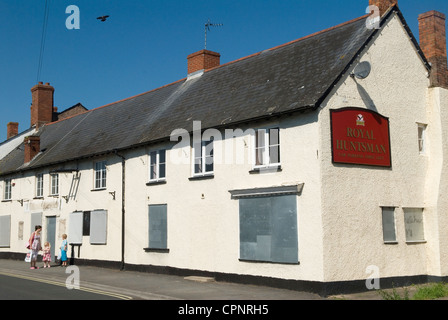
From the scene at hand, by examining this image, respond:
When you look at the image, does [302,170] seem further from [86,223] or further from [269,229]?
[86,223]

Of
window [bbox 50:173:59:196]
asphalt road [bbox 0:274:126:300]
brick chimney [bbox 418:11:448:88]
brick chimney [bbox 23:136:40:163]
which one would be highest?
brick chimney [bbox 418:11:448:88]

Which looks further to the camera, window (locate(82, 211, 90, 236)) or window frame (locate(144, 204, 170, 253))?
window (locate(82, 211, 90, 236))

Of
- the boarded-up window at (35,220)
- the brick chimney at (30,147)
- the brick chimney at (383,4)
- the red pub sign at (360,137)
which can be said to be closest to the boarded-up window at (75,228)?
the boarded-up window at (35,220)

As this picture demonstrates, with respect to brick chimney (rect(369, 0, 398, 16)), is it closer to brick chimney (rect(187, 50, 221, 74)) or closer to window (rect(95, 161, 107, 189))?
brick chimney (rect(187, 50, 221, 74))

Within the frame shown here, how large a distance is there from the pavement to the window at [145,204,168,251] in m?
1.16

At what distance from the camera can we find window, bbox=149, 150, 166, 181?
2094cm

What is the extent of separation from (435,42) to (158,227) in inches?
490

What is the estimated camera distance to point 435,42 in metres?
19.0

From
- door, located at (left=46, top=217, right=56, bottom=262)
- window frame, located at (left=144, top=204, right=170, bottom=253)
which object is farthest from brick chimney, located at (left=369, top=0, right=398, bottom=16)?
door, located at (left=46, top=217, right=56, bottom=262)

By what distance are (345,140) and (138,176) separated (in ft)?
31.6

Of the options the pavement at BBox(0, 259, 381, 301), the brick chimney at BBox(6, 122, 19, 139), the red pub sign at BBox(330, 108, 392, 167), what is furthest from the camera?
the brick chimney at BBox(6, 122, 19, 139)

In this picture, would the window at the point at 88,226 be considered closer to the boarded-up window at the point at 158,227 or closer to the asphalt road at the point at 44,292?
the boarded-up window at the point at 158,227
